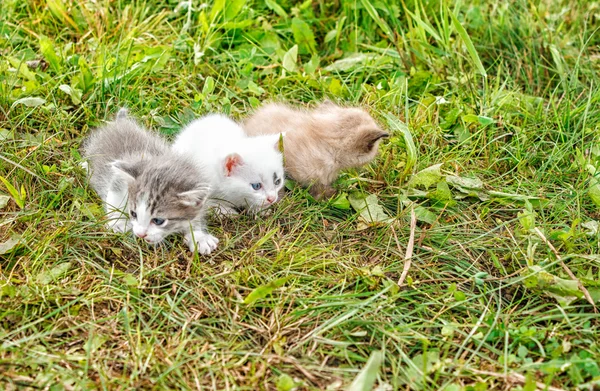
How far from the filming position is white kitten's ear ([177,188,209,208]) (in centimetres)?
312

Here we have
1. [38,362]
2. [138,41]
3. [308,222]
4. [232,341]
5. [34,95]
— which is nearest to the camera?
[38,362]

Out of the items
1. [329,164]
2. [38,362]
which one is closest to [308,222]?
[329,164]

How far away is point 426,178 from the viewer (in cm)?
365

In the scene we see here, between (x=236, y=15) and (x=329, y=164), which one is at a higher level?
(x=236, y=15)

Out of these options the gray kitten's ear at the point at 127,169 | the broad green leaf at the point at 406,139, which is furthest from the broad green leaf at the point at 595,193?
the gray kitten's ear at the point at 127,169

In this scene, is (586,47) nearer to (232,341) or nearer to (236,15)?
(236,15)

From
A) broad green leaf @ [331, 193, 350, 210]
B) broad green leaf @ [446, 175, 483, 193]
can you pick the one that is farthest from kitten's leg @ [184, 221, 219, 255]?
broad green leaf @ [446, 175, 483, 193]

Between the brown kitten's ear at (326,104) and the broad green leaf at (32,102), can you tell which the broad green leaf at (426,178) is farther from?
the broad green leaf at (32,102)

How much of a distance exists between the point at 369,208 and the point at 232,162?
76 cm

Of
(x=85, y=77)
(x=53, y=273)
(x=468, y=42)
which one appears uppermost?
(x=468, y=42)

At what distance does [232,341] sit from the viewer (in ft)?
8.94

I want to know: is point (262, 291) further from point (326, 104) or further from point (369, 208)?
point (326, 104)

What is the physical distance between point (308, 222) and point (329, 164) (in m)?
0.40

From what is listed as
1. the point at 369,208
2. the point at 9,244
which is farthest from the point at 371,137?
the point at 9,244
